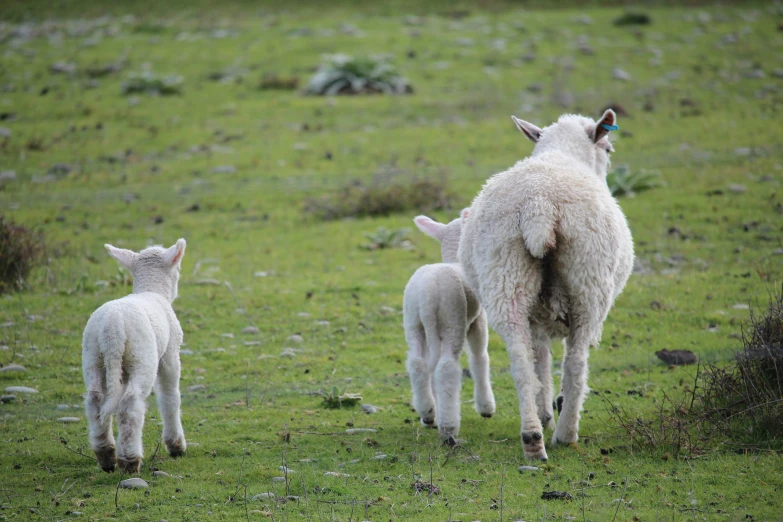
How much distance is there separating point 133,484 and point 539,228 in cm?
396

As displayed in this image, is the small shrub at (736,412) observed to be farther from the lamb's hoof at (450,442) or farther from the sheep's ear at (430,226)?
the sheep's ear at (430,226)

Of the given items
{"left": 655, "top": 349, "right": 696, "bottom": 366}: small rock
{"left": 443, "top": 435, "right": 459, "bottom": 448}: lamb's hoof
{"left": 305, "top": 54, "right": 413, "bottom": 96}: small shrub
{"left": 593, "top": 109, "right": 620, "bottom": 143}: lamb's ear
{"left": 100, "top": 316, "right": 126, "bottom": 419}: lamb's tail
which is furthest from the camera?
{"left": 305, "top": 54, "right": 413, "bottom": 96}: small shrub

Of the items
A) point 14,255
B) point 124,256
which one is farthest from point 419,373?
point 14,255

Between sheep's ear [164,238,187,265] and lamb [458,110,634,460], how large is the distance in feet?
9.33

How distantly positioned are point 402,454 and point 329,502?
4.77ft

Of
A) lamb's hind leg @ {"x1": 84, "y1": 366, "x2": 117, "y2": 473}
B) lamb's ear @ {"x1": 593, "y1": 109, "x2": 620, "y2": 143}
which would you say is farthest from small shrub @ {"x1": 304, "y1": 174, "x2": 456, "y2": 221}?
lamb's hind leg @ {"x1": 84, "y1": 366, "x2": 117, "y2": 473}

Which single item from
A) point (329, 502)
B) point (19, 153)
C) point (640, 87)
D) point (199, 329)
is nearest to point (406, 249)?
point (199, 329)

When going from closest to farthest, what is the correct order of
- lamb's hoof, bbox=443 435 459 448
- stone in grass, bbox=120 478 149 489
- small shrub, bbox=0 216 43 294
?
1. stone in grass, bbox=120 478 149 489
2. lamb's hoof, bbox=443 435 459 448
3. small shrub, bbox=0 216 43 294

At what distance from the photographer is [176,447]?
26.8 ft

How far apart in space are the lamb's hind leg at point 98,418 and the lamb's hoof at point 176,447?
675 millimetres

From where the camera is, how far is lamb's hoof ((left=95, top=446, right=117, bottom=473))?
24.8 ft

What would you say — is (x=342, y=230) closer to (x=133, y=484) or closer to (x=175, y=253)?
(x=175, y=253)

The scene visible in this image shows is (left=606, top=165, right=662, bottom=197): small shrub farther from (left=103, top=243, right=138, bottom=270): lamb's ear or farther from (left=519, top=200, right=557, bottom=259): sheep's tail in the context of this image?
(left=103, top=243, right=138, bottom=270): lamb's ear

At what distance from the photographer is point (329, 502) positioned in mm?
6758
